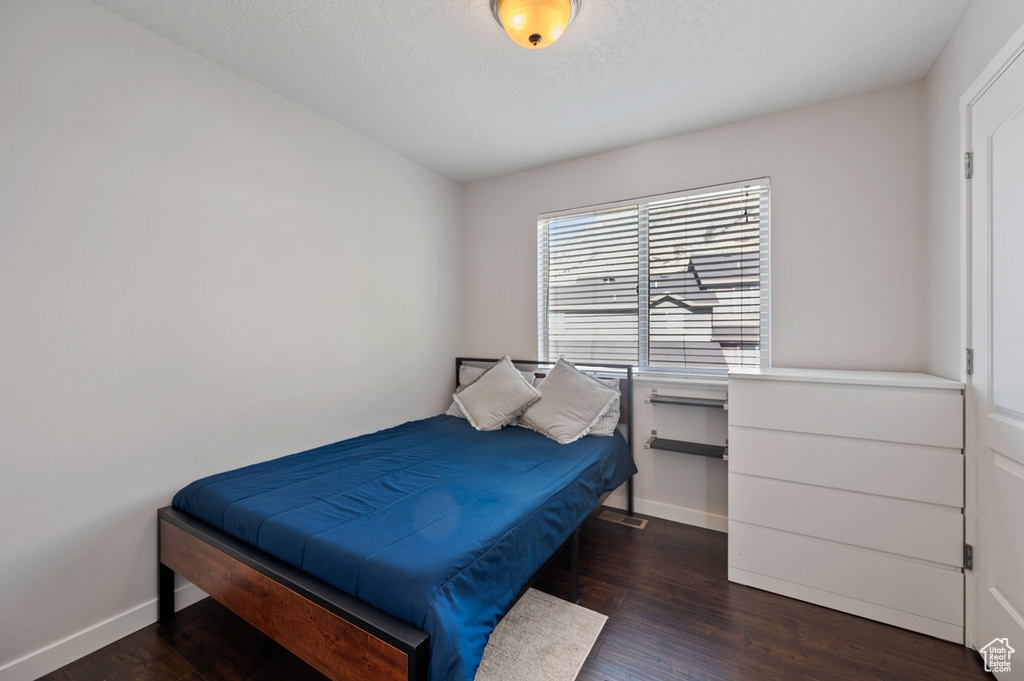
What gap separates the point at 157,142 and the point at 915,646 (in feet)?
13.0

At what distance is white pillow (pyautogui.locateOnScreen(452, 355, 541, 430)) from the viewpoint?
2.96 m

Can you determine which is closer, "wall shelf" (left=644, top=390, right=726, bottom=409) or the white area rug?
the white area rug

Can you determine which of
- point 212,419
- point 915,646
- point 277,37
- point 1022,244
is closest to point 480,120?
point 277,37

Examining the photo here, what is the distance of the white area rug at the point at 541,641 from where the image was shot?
1575 millimetres

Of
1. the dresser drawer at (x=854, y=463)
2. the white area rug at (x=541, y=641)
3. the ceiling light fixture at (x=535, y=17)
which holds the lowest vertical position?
the white area rug at (x=541, y=641)

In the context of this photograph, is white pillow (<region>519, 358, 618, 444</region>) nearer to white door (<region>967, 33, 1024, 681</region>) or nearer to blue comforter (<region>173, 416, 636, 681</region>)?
blue comforter (<region>173, 416, 636, 681</region>)

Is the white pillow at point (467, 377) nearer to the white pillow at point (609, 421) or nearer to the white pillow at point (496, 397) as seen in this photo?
the white pillow at point (496, 397)

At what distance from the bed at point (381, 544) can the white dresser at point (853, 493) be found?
815 millimetres

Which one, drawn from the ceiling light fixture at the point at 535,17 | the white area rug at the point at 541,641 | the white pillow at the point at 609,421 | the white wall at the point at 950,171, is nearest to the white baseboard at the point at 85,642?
the white area rug at the point at 541,641

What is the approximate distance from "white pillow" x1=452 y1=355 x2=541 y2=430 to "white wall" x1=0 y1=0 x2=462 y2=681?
91 centimetres

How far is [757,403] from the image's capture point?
2.15 meters

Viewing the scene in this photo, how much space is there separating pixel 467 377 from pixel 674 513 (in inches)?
73.5

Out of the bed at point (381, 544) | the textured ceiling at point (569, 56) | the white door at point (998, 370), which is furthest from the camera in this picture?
the textured ceiling at point (569, 56)

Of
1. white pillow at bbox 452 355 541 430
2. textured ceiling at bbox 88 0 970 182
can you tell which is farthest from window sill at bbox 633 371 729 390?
textured ceiling at bbox 88 0 970 182
